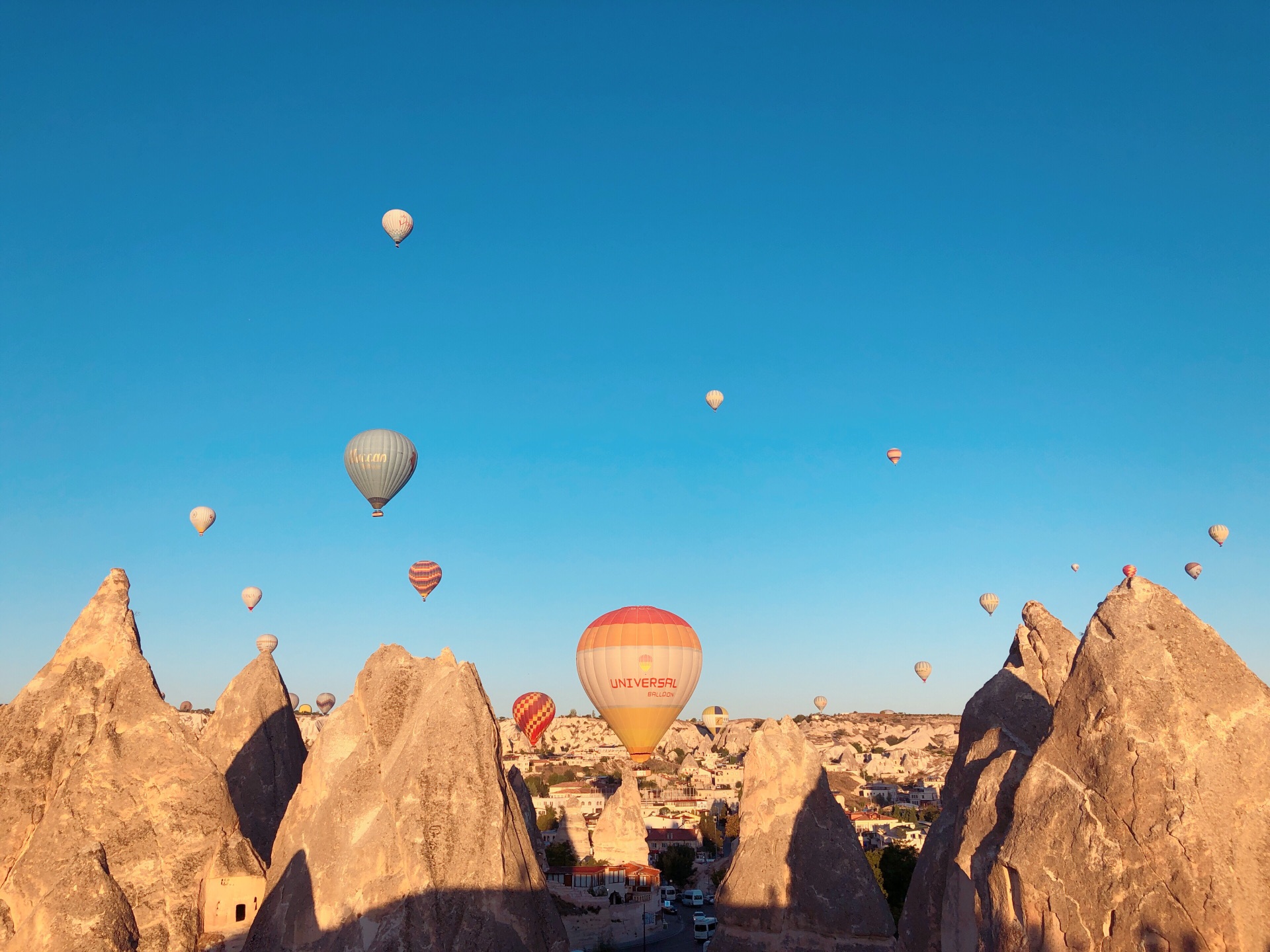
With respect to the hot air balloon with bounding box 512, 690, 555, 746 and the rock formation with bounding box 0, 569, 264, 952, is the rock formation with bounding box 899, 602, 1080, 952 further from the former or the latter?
the hot air balloon with bounding box 512, 690, 555, 746

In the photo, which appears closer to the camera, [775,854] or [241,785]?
[775,854]

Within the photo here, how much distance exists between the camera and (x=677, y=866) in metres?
56.9

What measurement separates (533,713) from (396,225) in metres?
26.4

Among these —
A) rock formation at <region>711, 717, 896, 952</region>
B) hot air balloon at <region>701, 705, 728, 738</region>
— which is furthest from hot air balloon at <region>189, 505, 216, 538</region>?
hot air balloon at <region>701, 705, 728, 738</region>

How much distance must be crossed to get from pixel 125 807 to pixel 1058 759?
12.8 metres

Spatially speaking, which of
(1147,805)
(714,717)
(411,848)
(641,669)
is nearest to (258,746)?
(411,848)

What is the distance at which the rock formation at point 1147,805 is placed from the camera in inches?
424

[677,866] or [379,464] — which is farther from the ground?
[379,464]

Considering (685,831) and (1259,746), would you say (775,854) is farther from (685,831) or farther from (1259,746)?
(685,831)

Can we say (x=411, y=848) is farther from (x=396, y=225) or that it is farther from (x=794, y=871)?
(x=396, y=225)

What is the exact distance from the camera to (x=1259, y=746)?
38.0 feet

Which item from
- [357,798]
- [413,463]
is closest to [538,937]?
[357,798]

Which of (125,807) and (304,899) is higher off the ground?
(125,807)

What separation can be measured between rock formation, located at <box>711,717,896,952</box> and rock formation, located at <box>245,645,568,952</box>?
238 inches
